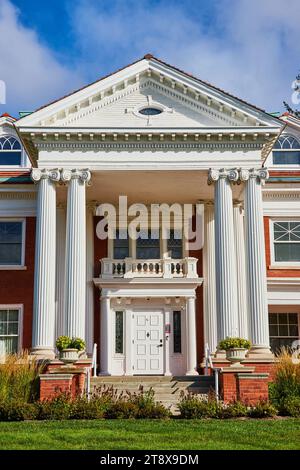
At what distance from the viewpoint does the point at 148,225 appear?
2630 centimetres

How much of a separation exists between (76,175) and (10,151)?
7177mm

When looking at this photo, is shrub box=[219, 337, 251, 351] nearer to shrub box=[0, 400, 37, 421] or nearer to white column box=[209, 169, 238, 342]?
white column box=[209, 169, 238, 342]

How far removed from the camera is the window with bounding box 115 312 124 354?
24734 millimetres

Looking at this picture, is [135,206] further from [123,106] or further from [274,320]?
[274,320]

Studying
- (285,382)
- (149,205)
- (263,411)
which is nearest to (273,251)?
(149,205)

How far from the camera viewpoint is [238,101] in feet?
73.4

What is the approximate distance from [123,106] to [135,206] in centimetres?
479

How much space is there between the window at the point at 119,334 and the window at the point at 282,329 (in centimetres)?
594

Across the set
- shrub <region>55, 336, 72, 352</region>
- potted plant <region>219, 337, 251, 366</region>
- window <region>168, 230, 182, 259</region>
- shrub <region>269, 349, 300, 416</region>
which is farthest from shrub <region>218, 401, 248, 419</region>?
window <region>168, 230, 182, 259</region>

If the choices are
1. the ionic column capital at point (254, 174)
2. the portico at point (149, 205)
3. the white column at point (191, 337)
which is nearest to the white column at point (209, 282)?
the portico at point (149, 205)

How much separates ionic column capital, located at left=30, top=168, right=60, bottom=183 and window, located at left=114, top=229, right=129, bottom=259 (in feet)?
16.5

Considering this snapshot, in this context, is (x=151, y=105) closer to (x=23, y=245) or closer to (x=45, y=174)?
(x=45, y=174)

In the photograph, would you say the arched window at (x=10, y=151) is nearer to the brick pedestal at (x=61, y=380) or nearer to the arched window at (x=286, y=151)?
the arched window at (x=286, y=151)
